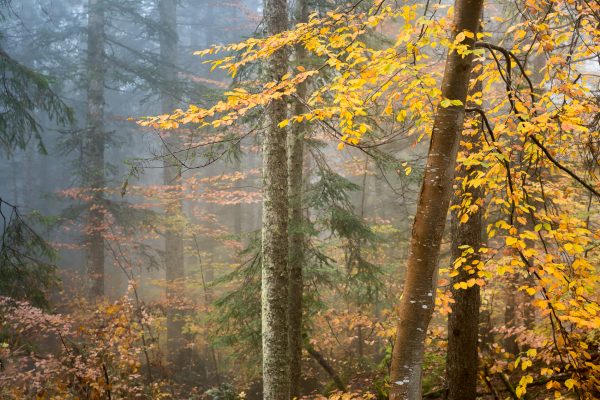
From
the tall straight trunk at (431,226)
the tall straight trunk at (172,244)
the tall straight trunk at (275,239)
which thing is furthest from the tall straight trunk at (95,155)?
the tall straight trunk at (431,226)

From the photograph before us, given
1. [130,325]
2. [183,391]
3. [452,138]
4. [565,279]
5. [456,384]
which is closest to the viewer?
[452,138]

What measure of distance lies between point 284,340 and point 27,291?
742 cm

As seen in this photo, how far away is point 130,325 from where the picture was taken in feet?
29.7

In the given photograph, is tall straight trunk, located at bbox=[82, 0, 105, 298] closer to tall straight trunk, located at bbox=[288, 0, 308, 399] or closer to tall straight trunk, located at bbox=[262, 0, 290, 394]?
tall straight trunk, located at bbox=[288, 0, 308, 399]

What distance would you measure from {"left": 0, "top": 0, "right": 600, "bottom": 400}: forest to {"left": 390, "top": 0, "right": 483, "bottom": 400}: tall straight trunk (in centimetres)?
1

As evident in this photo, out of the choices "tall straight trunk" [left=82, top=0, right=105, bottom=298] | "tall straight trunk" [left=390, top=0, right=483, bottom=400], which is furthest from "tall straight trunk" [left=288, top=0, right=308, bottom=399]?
"tall straight trunk" [left=82, top=0, right=105, bottom=298]

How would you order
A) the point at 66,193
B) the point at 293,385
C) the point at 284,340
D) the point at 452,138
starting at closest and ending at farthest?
1. the point at 452,138
2. the point at 284,340
3. the point at 293,385
4. the point at 66,193

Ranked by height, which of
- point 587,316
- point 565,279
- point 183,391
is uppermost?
point 565,279

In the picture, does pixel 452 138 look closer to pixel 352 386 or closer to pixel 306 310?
pixel 306 310

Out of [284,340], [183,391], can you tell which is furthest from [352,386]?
[183,391]

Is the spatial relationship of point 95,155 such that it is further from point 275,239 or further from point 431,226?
point 431,226

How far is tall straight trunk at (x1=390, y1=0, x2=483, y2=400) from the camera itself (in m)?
3.21

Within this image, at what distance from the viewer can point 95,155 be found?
1545cm

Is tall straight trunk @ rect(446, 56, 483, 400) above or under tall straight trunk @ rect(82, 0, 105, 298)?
under
